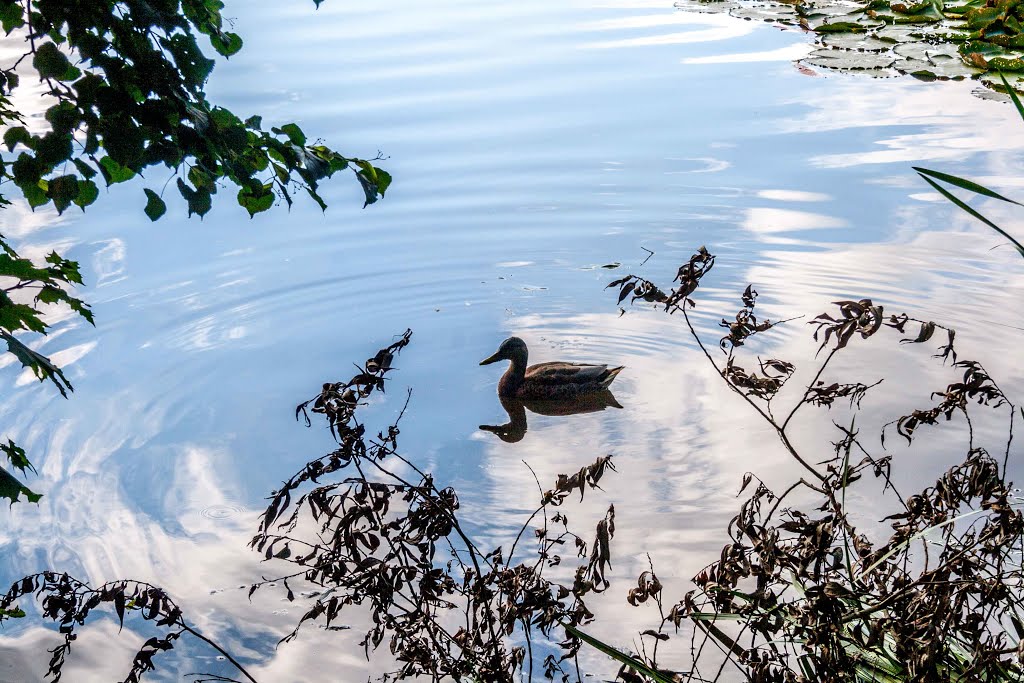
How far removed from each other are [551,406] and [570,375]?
0.19 metres

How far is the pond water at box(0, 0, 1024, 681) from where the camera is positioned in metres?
4.30

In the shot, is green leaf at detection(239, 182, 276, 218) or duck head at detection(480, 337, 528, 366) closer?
green leaf at detection(239, 182, 276, 218)

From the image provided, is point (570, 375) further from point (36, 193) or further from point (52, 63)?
point (52, 63)

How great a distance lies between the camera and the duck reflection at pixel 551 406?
204 inches

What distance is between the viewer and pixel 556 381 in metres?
5.30

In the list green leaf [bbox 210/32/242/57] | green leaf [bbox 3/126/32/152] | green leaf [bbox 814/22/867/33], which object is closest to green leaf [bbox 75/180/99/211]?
green leaf [bbox 3/126/32/152]

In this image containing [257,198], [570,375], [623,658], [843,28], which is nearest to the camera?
[623,658]

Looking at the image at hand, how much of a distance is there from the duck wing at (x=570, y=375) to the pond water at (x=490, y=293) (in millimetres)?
177

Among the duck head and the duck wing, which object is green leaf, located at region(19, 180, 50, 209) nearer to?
the duck wing

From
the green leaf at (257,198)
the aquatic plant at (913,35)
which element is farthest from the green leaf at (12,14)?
the aquatic plant at (913,35)

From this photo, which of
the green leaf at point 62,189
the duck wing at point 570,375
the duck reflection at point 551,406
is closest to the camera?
the green leaf at point 62,189

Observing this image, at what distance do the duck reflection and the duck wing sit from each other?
2.7 inches

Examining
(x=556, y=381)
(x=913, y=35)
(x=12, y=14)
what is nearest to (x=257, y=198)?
(x=12, y=14)

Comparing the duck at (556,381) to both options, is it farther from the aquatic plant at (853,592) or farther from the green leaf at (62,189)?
the green leaf at (62,189)
